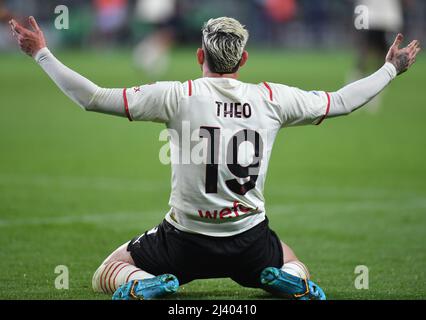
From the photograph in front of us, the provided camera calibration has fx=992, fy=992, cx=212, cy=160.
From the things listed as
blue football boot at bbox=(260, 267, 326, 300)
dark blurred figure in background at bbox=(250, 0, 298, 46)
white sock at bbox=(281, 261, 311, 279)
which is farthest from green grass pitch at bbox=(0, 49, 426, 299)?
dark blurred figure in background at bbox=(250, 0, 298, 46)

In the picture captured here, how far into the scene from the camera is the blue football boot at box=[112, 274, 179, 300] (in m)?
6.22

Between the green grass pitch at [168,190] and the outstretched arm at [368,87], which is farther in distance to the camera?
the green grass pitch at [168,190]

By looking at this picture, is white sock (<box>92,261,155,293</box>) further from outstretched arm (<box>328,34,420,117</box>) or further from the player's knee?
outstretched arm (<box>328,34,420,117</box>)

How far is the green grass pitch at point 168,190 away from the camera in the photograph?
25.3 feet

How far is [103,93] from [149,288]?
1256 millimetres

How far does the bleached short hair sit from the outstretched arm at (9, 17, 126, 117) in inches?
24.4

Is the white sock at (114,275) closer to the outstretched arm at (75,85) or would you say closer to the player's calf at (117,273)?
the player's calf at (117,273)

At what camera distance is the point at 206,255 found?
639cm

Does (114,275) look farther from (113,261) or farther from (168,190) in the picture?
(168,190)

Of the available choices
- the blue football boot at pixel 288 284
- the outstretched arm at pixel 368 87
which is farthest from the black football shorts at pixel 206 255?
the outstretched arm at pixel 368 87

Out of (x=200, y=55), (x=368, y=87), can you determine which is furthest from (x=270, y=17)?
(x=200, y=55)

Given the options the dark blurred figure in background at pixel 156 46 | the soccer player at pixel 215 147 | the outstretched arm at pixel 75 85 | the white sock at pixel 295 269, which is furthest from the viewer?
the dark blurred figure in background at pixel 156 46
